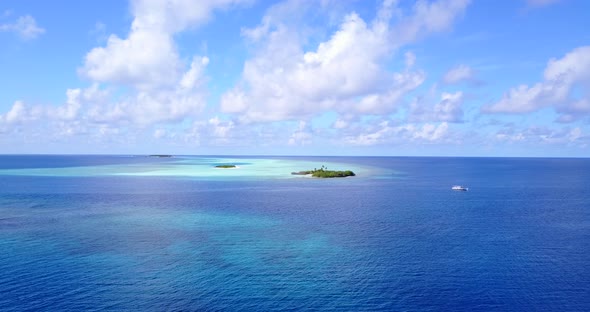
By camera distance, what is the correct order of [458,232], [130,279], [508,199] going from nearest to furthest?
1. [130,279]
2. [458,232]
3. [508,199]

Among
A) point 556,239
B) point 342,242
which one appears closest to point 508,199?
point 556,239

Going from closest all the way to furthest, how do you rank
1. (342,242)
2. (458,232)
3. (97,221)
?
(342,242) < (458,232) < (97,221)

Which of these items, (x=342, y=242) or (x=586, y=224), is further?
(x=586, y=224)

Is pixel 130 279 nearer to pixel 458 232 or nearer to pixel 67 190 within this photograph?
pixel 458 232

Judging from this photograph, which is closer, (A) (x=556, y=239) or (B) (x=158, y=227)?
(A) (x=556, y=239)

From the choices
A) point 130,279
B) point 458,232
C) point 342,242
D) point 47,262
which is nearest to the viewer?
point 130,279

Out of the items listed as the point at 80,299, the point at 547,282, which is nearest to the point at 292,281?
the point at 80,299

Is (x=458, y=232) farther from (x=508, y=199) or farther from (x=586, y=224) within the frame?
(x=508, y=199)

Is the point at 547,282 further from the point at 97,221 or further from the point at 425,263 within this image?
the point at 97,221

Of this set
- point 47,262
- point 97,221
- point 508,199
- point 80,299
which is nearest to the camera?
point 80,299
